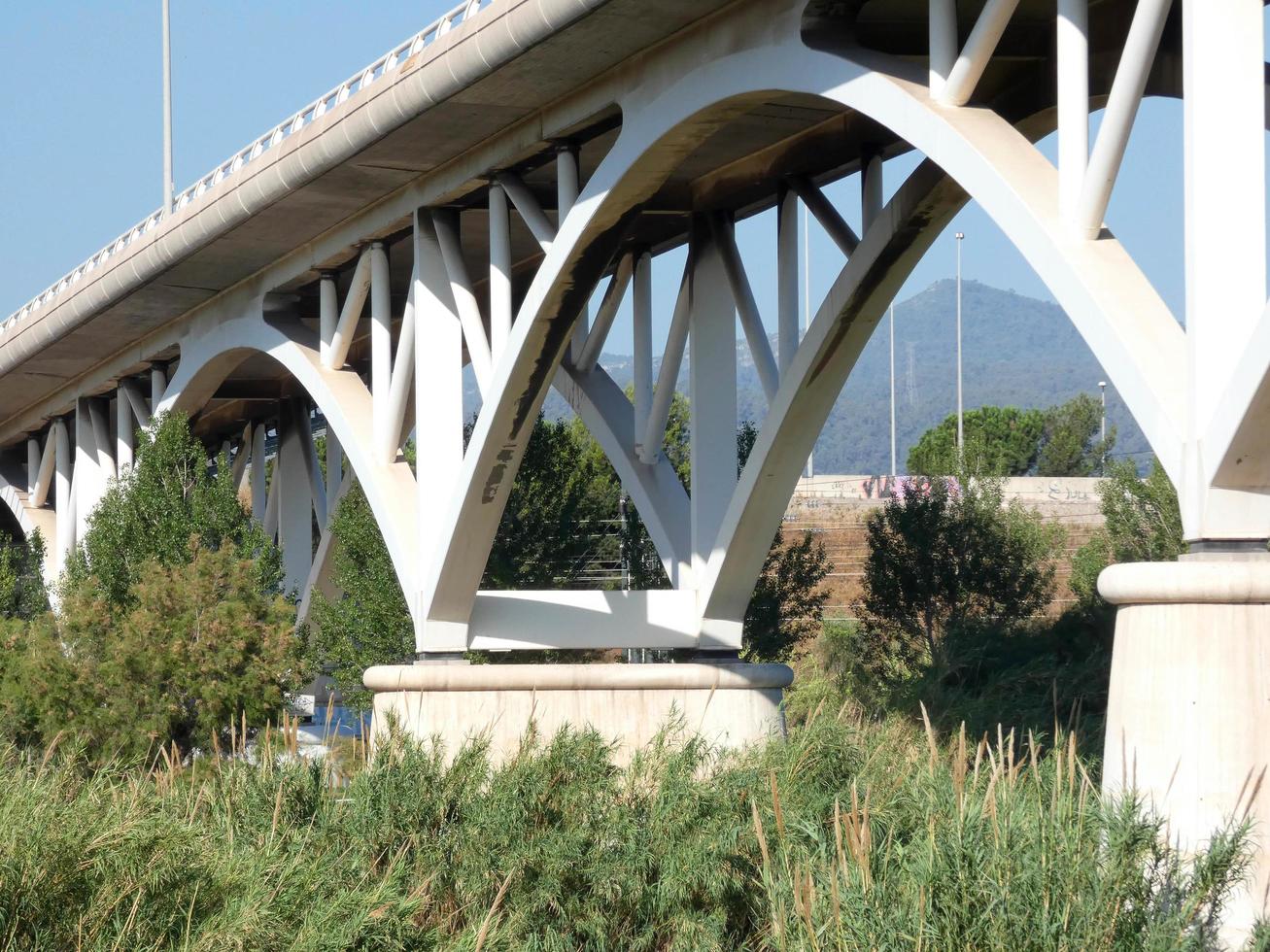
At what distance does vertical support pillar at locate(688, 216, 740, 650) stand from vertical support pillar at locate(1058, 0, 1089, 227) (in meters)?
10.3

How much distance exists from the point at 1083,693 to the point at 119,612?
49.5 ft

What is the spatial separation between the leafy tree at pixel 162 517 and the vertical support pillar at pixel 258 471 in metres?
12.4

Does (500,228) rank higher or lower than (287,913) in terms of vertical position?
higher

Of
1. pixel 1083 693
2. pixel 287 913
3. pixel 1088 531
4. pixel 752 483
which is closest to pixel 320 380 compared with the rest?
pixel 752 483

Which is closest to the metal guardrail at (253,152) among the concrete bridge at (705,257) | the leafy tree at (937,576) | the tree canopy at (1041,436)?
the concrete bridge at (705,257)

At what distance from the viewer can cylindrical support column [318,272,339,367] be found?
25953 millimetres

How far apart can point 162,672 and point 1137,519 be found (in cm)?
1933

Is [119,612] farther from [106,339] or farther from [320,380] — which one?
[106,339]

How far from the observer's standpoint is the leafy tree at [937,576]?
34.3 meters

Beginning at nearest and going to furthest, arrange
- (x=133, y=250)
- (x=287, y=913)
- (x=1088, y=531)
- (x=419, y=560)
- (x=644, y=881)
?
1. (x=287, y=913)
2. (x=644, y=881)
3. (x=419, y=560)
4. (x=133, y=250)
5. (x=1088, y=531)

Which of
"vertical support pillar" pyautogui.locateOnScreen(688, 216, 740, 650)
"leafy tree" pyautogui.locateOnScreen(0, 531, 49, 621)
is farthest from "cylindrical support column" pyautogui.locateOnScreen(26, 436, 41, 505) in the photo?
"vertical support pillar" pyautogui.locateOnScreen(688, 216, 740, 650)

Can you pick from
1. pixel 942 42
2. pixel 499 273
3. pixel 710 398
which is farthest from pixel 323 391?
pixel 942 42

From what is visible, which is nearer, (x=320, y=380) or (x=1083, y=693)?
(x=320, y=380)

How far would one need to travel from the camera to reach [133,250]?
92.8 feet
